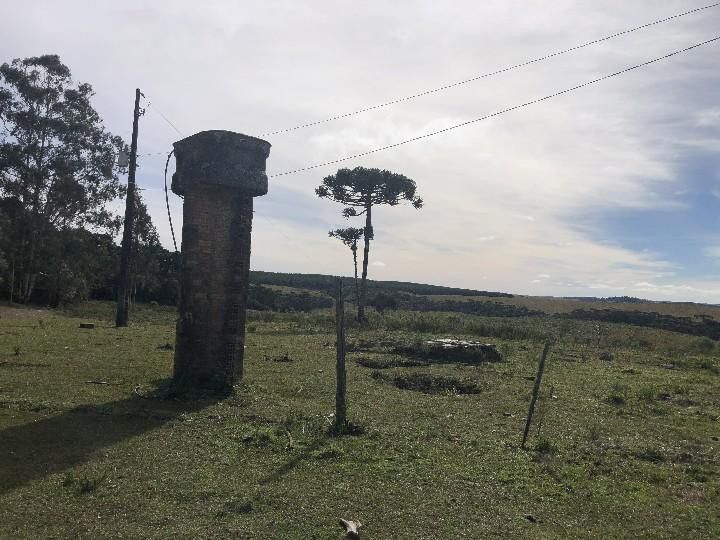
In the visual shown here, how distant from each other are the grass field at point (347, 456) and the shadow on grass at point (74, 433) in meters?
0.03

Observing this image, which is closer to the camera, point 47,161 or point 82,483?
point 82,483

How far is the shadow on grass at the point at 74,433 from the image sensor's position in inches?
243

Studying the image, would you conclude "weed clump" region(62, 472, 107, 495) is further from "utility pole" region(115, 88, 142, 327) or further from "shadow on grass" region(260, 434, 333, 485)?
"utility pole" region(115, 88, 142, 327)

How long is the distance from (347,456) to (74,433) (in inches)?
142

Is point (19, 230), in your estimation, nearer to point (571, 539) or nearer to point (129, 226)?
point (129, 226)

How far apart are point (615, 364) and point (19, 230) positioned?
29463 millimetres

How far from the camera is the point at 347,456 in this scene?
683 cm

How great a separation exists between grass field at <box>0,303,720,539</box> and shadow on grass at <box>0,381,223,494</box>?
3cm

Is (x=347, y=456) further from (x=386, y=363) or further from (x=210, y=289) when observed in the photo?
(x=386, y=363)

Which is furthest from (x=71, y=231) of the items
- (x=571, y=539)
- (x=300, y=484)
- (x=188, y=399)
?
(x=571, y=539)

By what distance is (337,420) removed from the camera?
26.2 ft

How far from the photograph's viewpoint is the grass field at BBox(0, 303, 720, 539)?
512cm

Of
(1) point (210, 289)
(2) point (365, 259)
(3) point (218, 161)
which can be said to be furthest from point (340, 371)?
(2) point (365, 259)

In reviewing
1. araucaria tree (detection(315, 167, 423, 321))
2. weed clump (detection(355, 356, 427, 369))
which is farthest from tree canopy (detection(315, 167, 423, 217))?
weed clump (detection(355, 356, 427, 369))
